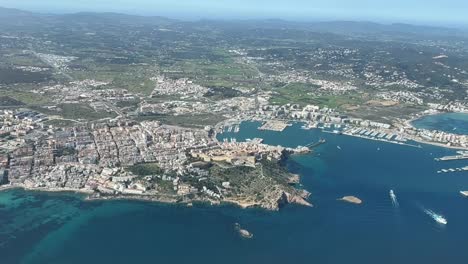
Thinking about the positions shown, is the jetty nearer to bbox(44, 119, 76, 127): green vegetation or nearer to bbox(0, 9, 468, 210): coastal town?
bbox(0, 9, 468, 210): coastal town

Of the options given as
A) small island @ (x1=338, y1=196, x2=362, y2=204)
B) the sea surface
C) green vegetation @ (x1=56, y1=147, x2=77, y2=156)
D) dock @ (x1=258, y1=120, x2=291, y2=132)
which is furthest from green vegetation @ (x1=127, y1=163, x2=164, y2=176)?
dock @ (x1=258, y1=120, x2=291, y2=132)

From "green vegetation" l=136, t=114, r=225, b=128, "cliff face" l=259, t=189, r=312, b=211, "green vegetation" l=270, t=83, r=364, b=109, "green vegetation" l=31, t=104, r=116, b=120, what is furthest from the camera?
"green vegetation" l=270, t=83, r=364, b=109

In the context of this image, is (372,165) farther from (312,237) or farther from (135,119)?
(135,119)

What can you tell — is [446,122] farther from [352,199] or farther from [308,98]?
[352,199]

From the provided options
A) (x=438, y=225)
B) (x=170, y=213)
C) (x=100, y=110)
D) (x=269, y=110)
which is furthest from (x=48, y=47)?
(x=438, y=225)

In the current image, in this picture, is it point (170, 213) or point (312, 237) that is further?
point (170, 213)

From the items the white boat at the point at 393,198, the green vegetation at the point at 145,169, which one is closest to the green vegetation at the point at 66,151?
the green vegetation at the point at 145,169

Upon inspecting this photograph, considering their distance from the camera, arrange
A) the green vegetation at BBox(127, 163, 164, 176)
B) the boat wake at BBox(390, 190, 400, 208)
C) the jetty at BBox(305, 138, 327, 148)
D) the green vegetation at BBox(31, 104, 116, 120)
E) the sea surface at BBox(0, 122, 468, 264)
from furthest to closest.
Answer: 1. the green vegetation at BBox(31, 104, 116, 120)
2. the jetty at BBox(305, 138, 327, 148)
3. the green vegetation at BBox(127, 163, 164, 176)
4. the boat wake at BBox(390, 190, 400, 208)
5. the sea surface at BBox(0, 122, 468, 264)
